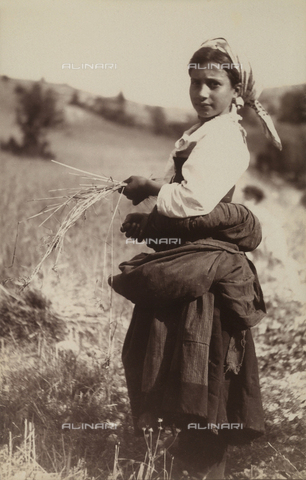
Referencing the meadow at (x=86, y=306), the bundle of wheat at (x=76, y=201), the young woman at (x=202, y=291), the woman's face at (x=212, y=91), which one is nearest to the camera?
the young woman at (x=202, y=291)

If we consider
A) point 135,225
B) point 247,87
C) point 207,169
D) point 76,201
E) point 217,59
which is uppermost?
point 217,59

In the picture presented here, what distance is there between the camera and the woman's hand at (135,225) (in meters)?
3.80

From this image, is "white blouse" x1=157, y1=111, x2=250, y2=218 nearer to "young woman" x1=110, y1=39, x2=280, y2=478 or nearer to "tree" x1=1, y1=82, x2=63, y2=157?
"young woman" x1=110, y1=39, x2=280, y2=478

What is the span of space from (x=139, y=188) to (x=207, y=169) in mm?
468

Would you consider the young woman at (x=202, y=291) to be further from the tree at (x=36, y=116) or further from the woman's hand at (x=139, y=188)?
the tree at (x=36, y=116)

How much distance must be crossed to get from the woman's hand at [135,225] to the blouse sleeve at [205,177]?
8.1 inches

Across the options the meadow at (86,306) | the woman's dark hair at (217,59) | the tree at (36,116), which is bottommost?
the meadow at (86,306)

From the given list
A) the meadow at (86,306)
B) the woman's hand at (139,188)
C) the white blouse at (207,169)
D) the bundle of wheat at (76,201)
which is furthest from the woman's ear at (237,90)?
the bundle of wheat at (76,201)

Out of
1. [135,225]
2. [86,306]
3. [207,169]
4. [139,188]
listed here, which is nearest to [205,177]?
[207,169]

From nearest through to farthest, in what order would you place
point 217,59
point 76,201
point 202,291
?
point 202,291 → point 217,59 → point 76,201

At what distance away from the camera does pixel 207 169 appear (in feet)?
11.8

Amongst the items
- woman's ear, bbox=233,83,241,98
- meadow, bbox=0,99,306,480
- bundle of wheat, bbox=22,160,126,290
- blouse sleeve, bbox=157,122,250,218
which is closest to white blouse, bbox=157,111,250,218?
blouse sleeve, bbox=157,122,250,218

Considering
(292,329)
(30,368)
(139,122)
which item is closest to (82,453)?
(30,368)

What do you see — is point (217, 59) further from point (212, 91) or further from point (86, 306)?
point (86, 306)
